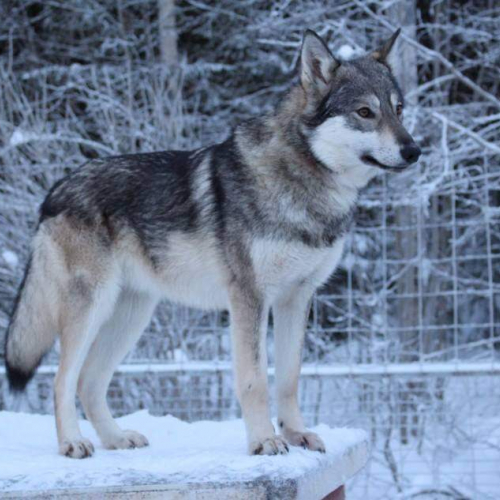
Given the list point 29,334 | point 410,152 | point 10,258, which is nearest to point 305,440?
point 410,152

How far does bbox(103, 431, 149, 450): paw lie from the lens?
322cm

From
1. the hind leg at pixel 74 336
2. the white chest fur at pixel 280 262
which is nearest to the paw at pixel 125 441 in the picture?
the hind leg at pixel 74 336

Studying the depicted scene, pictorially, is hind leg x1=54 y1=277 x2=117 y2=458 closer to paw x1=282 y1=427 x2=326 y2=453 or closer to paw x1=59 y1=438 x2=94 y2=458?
paw x1=59 y1=438 x2=94 y2=458

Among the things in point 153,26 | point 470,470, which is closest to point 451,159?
point 470,470

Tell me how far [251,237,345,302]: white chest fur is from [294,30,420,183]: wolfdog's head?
317 millimetres

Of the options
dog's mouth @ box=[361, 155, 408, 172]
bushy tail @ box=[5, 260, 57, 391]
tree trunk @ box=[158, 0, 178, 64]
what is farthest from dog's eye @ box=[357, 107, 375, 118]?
tree trunk @ box=[158, 0, 178, 64]

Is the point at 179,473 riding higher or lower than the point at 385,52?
lower

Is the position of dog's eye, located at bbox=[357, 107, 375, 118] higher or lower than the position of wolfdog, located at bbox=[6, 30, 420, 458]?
higher

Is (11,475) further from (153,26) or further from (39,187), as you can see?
(153,26)

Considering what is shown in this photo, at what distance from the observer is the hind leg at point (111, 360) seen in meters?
3.27

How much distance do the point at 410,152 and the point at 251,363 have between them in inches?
34.0

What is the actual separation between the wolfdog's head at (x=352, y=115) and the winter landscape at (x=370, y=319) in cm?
100

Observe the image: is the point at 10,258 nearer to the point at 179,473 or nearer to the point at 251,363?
the point at 251,363

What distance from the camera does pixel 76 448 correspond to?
2.92 metres
